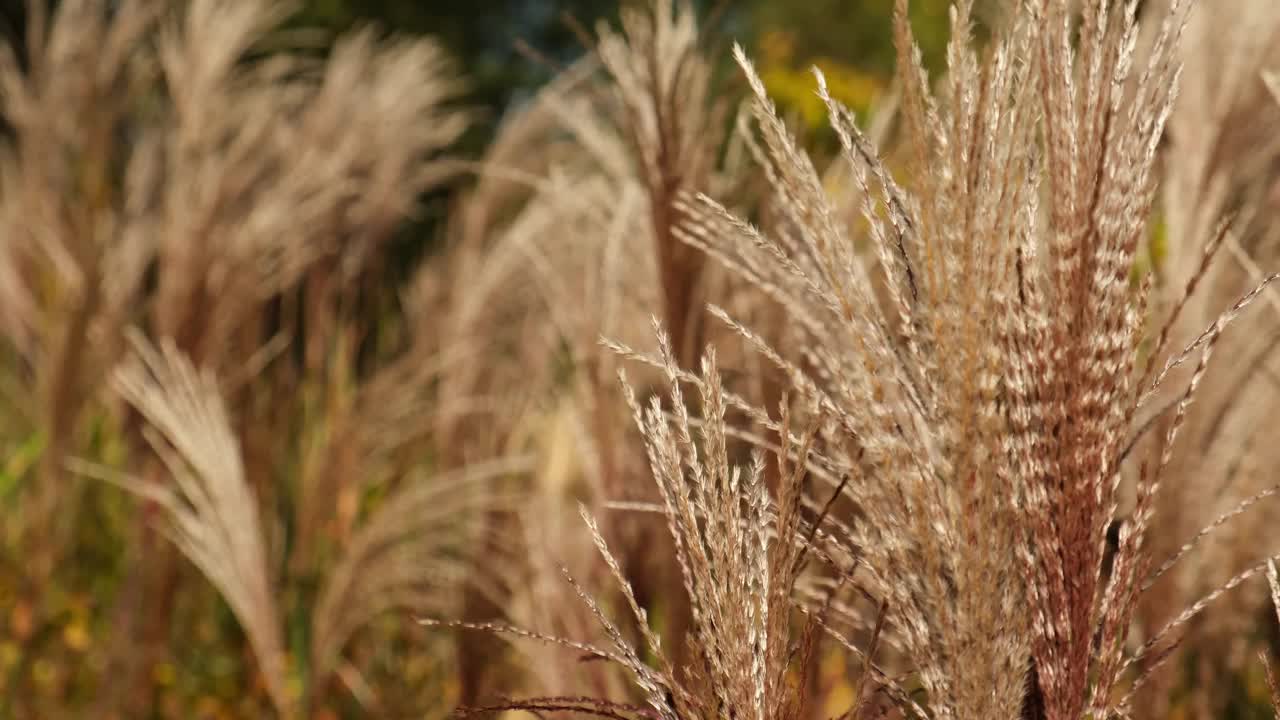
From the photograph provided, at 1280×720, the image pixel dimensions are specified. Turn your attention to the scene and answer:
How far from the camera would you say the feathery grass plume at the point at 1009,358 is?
0.76 m

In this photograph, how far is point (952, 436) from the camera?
76 cm

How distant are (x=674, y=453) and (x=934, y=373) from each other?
0.18m

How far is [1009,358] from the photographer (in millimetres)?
793

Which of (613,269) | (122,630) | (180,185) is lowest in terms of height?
(122,630)

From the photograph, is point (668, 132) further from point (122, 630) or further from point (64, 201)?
point (64, 201)

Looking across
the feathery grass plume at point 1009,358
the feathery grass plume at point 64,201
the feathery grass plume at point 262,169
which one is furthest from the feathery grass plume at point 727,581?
the feathery grass plume at point 64,201

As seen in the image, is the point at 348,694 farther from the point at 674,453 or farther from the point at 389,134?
the point at 674,453

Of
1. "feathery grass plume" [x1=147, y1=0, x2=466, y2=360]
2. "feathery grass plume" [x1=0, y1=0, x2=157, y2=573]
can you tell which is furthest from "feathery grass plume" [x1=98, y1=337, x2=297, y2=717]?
"feathery grass plume" [x1=0, y1=0, x2=157, y2=573]

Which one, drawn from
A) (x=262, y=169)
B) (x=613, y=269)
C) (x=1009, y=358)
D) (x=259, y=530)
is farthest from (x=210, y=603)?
(x=1009, y=358)

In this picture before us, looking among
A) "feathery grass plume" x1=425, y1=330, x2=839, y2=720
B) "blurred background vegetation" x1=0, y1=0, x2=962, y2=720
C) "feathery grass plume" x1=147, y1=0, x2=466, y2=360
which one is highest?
"feathery grass plume" x1=147, y1=0, x2=466, y2=360

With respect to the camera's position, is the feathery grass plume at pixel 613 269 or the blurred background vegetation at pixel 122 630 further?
the blurred background vegetation at pixel 122 630

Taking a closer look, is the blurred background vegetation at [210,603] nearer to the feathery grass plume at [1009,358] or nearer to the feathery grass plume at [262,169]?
the feathery grass plume at [262,169]

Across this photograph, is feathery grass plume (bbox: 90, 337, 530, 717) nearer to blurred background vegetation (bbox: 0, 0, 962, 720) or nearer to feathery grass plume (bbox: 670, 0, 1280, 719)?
blurred background vegetation (bbox: 0, 0, 962, 720)

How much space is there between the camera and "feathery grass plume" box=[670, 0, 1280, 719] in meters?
0.76
